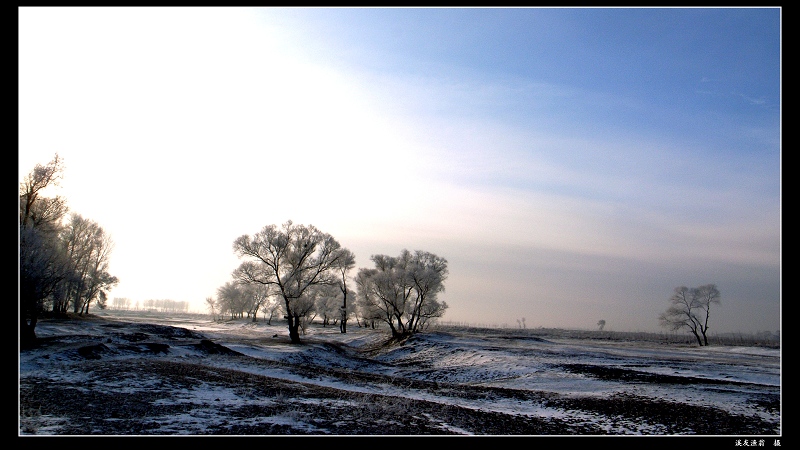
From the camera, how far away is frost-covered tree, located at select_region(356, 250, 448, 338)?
182 ft

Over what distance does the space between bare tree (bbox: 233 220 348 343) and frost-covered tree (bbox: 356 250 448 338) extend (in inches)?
468

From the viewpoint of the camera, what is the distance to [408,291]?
186 feet

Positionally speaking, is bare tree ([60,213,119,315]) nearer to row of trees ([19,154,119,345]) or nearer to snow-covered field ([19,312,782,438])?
row of trees ([19,154,119,345])

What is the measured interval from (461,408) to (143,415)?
34.4ft

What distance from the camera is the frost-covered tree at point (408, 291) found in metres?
55.5

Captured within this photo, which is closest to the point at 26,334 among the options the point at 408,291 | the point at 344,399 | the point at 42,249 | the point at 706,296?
the point at 42,249

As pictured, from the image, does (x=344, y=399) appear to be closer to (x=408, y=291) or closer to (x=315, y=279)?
(x=315, y=279)

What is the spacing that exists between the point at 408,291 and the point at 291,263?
1857 centimetres

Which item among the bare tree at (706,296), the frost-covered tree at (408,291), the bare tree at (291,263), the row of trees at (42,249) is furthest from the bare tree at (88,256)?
the bare tree at (706,296)

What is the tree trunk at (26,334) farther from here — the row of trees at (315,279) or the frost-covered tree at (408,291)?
the frost-covered tree at (408,291)

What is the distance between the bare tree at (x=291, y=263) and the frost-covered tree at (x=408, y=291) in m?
11.9

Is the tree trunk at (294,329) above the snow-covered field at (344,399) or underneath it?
underneath
